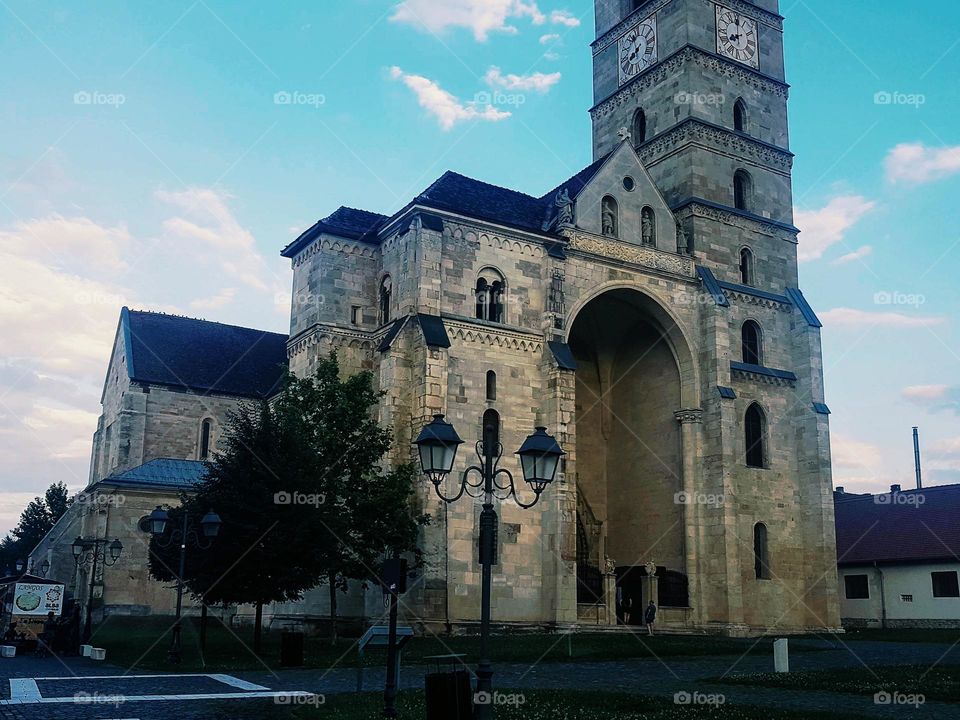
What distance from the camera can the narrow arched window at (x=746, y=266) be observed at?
41938mm

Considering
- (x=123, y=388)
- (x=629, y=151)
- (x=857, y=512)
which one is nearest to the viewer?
(x=629, y=151)

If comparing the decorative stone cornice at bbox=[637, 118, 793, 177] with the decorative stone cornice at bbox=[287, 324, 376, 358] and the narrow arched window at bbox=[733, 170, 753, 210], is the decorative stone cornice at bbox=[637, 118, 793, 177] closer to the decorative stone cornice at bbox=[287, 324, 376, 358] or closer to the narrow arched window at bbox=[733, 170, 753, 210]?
the narrow arched window at bbox=[733, 170, 753, 210]

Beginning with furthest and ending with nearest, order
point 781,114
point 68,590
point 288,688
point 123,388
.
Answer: point 123,388
point 781,114
point 68,590
point 288,688

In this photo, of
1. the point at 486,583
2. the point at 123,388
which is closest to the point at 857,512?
the point at 123,388

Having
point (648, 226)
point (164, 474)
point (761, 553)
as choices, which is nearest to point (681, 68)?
point (648, 226)

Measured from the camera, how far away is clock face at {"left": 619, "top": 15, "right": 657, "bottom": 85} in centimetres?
4481

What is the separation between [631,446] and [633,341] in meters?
4.77

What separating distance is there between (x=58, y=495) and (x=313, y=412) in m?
68.0

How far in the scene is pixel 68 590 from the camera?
42031mm

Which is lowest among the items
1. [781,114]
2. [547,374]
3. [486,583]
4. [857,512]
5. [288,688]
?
[288,688]

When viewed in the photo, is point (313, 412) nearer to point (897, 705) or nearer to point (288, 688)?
point (288, 688)

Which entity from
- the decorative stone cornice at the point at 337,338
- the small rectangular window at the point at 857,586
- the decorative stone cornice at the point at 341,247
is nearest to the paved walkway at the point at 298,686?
the decorative stone cornice at the point at 337,338

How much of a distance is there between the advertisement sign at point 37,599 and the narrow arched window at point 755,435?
26886 millimetres

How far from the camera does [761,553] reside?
38.5 metres
